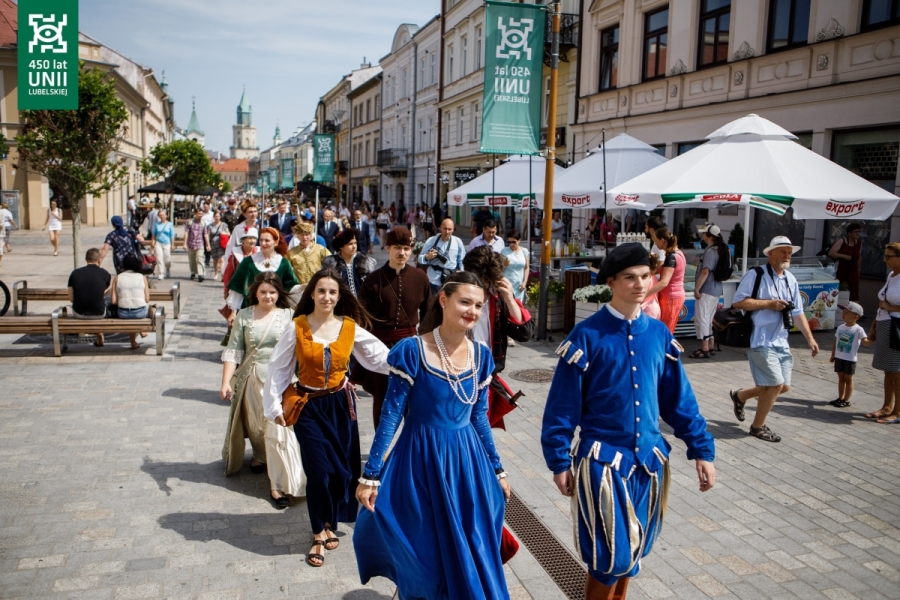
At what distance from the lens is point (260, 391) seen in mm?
5441

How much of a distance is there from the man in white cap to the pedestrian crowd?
13mm

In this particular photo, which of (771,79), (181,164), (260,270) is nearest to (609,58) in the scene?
(771,79)

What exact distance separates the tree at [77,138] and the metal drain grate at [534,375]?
31.8 ft

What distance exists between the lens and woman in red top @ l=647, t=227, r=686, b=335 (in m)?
8.17

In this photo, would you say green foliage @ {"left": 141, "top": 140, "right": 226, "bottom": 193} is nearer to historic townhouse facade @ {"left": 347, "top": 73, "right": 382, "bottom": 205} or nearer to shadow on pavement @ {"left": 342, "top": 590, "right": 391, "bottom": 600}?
historic townhouse facade @ {"left": 347, "top": 73, "right": 382, "bottom": 205}

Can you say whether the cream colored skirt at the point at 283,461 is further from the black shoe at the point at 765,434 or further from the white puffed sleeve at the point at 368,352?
the black shoe at the point at 765,434

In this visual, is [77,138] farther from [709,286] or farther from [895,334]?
[895,334]

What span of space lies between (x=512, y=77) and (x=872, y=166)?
7660 mm

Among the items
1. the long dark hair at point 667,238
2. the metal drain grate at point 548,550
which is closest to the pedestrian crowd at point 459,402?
the metal drain grate at point 548,550

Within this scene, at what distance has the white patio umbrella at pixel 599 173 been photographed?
1432cm

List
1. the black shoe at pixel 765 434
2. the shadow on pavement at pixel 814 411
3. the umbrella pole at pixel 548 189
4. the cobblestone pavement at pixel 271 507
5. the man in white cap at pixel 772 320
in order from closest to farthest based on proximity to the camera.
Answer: the cobblestone pavement at pixel 271 507 → the man in white cap at pixel 772 320 → the black shoe at pixel 765 434 → the shadow on pavement at pixel 814 411 → the umbrella pole at pixel 548 189

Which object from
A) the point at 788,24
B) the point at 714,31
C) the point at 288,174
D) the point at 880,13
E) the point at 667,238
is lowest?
the point at 667,238

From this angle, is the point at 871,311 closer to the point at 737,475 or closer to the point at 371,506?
the point at 737,475

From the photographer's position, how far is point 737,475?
5793mm
